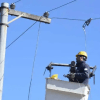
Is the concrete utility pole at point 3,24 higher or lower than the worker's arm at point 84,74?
higher

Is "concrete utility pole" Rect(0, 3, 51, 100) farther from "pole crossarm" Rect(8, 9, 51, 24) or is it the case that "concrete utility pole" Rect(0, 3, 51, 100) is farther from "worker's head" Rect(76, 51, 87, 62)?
"worker's head" Rect(76, 51, 87, 62)

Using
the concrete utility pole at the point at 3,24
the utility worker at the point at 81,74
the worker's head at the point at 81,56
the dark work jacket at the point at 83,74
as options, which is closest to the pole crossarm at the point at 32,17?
the concrete utility pole at the point at 3,24

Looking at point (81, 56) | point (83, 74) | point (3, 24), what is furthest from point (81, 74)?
point (3, 24)

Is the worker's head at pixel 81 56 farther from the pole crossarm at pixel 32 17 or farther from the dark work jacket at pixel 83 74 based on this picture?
the pole crossarm at pixel 32 17

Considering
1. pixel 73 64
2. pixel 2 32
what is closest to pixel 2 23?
pixel 2 32

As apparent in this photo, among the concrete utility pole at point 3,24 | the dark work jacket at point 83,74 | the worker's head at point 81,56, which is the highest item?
the concrete utility pole at point 3,24

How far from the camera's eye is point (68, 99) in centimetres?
1986

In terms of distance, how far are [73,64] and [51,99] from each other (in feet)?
4.68

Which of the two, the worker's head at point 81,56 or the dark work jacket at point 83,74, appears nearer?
the dark work jacket at point 83,74

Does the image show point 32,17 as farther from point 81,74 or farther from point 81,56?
point 81,74

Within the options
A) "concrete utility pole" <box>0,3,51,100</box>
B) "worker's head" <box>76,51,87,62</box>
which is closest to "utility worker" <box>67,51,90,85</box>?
"worker's head" <box>76,51,87,62</box>

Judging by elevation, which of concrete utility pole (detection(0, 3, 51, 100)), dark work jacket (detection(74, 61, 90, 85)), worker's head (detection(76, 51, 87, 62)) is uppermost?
concrete utility pole (detection(0, 3, 51, 100))

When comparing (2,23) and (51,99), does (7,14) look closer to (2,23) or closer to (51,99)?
(2,23)

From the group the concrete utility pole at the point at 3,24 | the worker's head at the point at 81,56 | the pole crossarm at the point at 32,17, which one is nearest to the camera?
the worker's head at the point at 81,56
